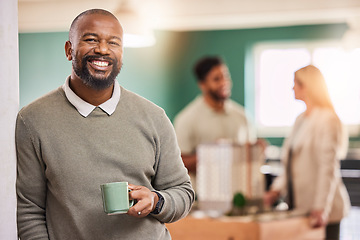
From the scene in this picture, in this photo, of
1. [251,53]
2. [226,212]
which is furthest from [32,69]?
[226,212]

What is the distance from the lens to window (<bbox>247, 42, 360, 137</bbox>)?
7695mm

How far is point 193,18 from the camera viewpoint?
6.62m

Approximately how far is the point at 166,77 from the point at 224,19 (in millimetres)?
1508

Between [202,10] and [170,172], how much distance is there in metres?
5.00

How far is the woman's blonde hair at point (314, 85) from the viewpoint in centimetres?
286

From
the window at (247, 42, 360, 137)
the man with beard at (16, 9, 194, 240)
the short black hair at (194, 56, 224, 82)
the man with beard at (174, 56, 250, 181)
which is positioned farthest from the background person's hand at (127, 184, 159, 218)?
the window at (247, 42, 360, 137)

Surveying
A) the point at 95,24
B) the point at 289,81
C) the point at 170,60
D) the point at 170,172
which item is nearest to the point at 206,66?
the point at 170,172

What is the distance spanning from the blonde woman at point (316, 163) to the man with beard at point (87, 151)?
159cm

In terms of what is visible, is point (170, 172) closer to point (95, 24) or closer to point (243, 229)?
point (95, 24)

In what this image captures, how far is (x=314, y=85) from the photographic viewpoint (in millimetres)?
2898

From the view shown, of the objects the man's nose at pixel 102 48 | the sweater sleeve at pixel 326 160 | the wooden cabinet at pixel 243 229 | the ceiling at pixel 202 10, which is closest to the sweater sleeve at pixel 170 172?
the man's nose at pixel 102 48

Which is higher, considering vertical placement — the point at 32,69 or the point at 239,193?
the point at 32,69

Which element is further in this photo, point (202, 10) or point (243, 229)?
point (202, 10)

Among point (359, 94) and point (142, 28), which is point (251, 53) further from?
point (142, 28)
